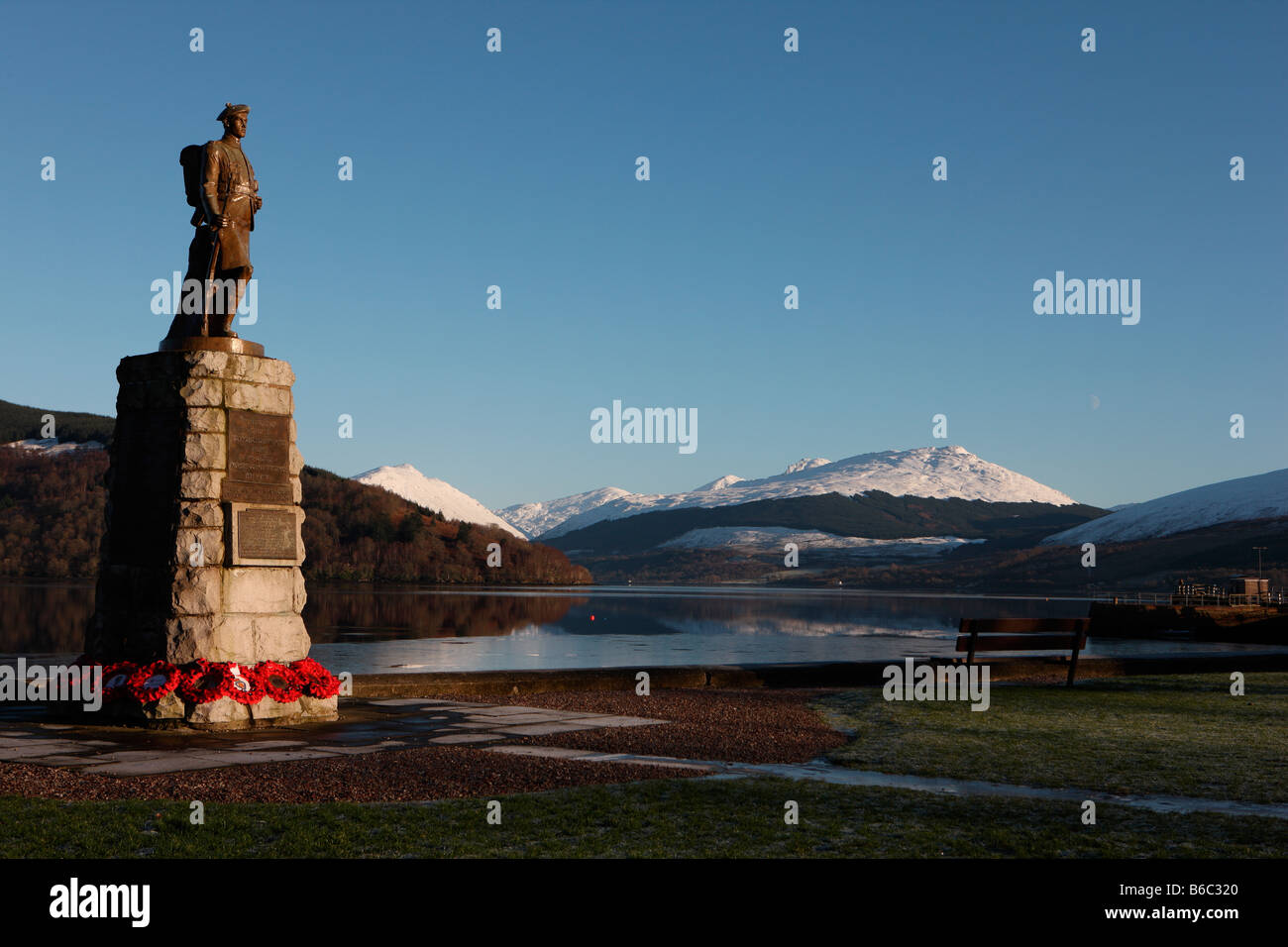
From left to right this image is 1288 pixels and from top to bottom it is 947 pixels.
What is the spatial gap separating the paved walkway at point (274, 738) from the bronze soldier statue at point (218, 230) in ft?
17.8

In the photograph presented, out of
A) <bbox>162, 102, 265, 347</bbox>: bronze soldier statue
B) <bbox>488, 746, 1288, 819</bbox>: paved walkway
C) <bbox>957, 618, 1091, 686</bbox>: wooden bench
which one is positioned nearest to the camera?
<bbox>488, 746, 1288, 819</bbox>: paved walkway

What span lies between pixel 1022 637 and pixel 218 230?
17.7 m

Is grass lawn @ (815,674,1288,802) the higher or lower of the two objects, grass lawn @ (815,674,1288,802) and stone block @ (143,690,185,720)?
the lower

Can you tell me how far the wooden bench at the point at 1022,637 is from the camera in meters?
23.8

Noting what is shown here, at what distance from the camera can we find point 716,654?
1676 inches

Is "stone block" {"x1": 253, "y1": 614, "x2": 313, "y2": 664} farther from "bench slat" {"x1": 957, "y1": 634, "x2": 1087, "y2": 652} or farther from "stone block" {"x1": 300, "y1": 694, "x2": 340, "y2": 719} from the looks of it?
"bench slat" {"x1": 957, "y1": 634, "x2": 1087, "y2": 652}

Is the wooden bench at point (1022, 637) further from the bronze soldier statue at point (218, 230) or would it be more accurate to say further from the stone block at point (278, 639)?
the bronze soldier statue at point (218, 230)

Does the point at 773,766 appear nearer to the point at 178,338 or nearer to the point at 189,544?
the point at 189,544

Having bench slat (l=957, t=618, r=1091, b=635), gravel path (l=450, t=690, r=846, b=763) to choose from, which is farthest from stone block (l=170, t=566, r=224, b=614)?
bench slat (l=957, t=618, r=1091, b=635)

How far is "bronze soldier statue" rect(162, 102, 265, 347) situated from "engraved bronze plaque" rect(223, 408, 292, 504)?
129 centimetres

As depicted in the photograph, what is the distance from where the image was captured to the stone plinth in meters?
15.2
